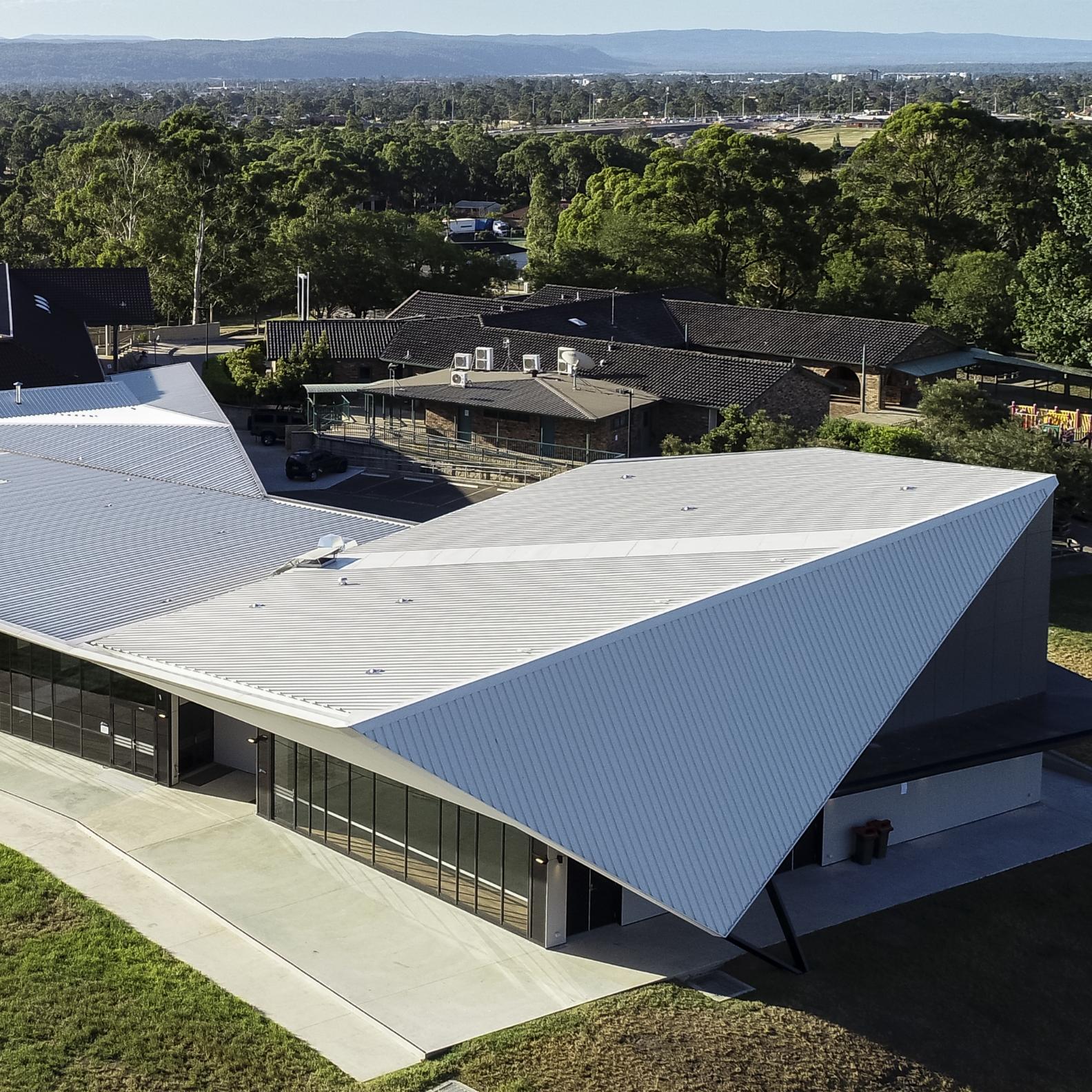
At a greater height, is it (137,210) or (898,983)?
(137,210)

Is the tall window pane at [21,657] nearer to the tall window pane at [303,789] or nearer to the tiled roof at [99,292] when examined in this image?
the tall window pane at [303,789]

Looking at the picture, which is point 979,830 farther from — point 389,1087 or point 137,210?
point 137,210

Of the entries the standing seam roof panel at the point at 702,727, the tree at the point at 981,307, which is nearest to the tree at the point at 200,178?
the tree at the point at 981,307

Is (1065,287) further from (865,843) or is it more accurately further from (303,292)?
(865,843)

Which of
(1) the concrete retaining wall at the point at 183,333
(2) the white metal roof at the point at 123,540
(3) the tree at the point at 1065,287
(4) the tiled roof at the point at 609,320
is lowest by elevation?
(1) the concrete retaining wall at the point at 183,333

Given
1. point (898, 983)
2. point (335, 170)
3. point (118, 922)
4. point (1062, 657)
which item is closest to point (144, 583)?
point (118, 922)

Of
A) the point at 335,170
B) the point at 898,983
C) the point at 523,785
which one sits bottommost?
the point at 898,983
